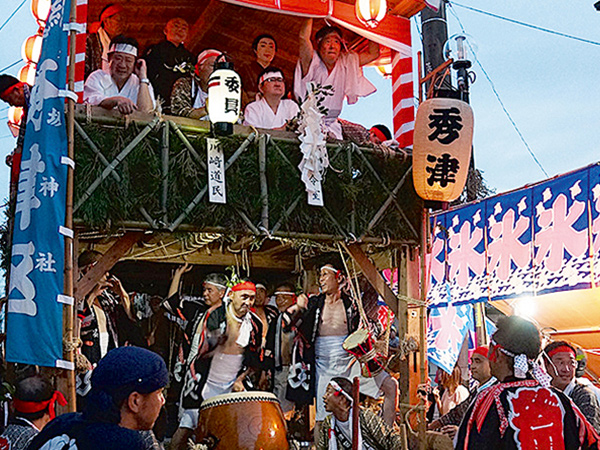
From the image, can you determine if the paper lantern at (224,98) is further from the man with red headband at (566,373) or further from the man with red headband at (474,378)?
the man with red headband at (566,373)

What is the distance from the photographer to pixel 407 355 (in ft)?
26.0

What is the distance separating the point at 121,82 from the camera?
25.5 ft

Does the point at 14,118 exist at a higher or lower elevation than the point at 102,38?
lower

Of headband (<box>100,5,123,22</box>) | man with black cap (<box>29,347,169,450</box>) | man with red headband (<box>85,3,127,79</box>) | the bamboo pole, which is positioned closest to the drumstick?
the bamboo pole

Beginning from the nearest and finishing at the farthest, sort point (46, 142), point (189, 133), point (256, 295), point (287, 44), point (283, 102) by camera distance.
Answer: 1. point (46, 142)
2. point (189, 133)
3. point (283, 102)
4. point (256, 295)
5. point (287, 44)

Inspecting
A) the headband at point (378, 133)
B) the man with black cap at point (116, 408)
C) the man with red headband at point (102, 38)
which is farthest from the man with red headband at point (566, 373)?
the man with red headband at point (102, 38)

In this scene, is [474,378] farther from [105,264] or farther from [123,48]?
[123,48]

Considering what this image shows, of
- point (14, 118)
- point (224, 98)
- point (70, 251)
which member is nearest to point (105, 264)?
point (70, 251)

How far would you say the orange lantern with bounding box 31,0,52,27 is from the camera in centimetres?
910

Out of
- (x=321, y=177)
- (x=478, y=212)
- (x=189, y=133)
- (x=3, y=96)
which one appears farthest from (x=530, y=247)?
(x=3, y=96)

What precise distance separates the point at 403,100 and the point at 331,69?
99cm

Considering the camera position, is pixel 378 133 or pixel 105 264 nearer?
pixel 105 264

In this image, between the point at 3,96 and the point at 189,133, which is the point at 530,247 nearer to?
the point at 189,133

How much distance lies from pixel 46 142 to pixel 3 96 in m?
1.38
